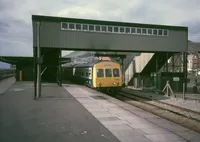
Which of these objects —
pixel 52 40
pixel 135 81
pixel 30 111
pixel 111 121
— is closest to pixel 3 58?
pixel 52 40

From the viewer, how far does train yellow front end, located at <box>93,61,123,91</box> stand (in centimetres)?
2142

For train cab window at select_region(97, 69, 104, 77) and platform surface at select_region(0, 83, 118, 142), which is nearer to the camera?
platform surface at select_region(0, 83, 118, 142)

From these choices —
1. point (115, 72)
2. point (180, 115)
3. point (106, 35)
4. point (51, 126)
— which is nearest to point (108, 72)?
point (115, 72)

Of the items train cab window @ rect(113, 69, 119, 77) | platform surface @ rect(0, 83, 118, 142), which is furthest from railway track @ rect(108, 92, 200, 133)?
train cab window @ rect(113, 69, 119, 77)

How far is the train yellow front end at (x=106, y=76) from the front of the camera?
21422 millimetres

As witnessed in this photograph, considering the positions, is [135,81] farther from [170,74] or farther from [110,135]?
[110,135]

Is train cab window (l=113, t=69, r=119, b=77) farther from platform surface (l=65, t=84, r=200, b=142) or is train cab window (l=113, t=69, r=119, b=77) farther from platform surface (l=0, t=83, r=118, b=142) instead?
platform surface (l=65, t=84, r=200, b=142)

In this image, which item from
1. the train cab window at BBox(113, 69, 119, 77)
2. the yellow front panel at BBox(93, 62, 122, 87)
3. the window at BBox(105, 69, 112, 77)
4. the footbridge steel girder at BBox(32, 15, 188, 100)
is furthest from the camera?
the footbridge steel girder at BBox(32, 15, 188, 100)

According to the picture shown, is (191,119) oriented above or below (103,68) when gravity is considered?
below

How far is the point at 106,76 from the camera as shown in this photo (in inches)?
851

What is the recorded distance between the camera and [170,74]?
90.5 feet

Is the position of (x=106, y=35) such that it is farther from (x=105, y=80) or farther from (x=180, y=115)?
(x=180, y=115)

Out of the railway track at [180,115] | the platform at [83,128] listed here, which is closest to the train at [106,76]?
the railway track at [180,115]

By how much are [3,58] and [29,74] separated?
5125 millimetres
